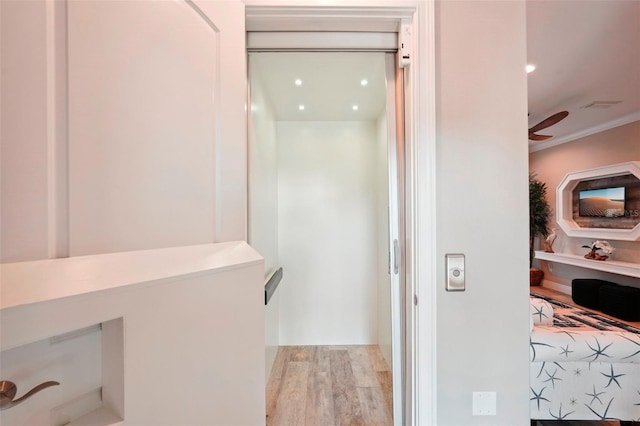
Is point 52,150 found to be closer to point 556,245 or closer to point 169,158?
point 169,158

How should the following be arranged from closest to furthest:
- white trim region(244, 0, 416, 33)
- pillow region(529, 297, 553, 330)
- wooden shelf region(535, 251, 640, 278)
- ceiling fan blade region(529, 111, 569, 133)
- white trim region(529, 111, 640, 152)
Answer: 1. white trim region(244, 0, 416, 33)
2. pillow region(529, 297, 553, 330)
3. ceiling fan blade region(529, 111, 569, 133)
4. wooden shelf region(535, 251, 640, 278)
5. white trim region(529, 111, 640, 152)

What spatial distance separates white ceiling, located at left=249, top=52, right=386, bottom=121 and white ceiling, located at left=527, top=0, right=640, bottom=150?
3.50 feet

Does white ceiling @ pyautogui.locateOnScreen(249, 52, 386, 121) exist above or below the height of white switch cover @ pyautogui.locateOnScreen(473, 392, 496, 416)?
above

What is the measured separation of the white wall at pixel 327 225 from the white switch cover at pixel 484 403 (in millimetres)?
1573

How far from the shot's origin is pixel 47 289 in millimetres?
378

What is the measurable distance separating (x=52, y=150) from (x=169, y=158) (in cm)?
21

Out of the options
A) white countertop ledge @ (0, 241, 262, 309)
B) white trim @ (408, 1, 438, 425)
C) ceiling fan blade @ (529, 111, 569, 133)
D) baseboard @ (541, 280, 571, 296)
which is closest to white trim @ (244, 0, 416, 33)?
white trim @ (408, 1, 438, 425)

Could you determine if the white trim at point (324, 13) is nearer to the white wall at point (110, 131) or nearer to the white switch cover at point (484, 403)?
the white wall at point (110, 131)

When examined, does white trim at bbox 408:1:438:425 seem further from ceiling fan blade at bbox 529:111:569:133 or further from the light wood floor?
ceiling fan blade at bbox 529:111:569:133

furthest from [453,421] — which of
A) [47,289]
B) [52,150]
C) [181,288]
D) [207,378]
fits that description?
[52,150]

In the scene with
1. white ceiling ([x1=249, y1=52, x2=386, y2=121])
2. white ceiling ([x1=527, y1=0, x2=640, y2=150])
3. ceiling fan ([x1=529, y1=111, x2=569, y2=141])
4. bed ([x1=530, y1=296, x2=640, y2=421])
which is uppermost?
white ceiling ([x1=527, y1=0, x2=640, y2=150])

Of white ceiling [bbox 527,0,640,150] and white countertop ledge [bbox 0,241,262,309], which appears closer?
white countertop ledge [bbox 0,241,262,309]

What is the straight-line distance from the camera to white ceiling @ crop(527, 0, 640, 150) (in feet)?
5.44

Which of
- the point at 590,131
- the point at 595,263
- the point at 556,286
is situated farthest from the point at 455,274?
the point at 556,286
